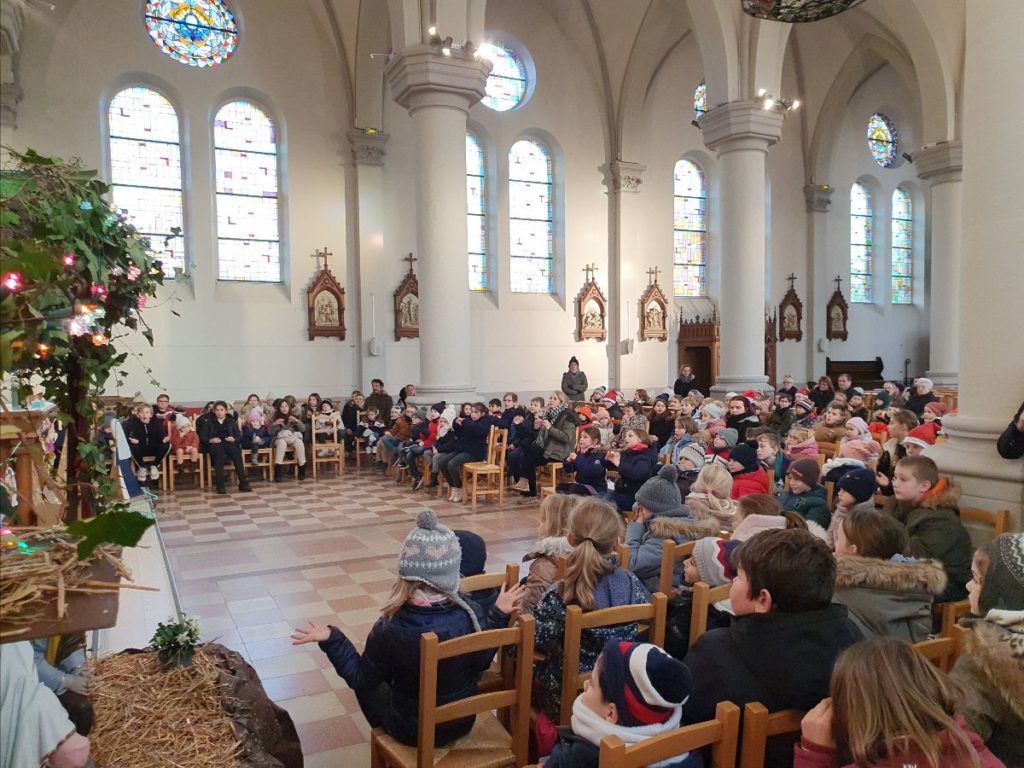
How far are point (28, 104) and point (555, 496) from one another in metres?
12.0

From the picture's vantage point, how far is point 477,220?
50.5 ft

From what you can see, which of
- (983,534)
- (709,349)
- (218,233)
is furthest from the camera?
(709,349)

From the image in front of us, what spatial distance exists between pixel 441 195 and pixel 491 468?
397 centimetres

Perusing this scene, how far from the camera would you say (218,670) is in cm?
287

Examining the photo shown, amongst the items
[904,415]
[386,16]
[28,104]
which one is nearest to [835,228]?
[386,16]

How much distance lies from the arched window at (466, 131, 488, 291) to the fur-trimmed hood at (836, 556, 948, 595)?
13.1 meters

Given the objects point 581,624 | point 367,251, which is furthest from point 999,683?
point 367,251

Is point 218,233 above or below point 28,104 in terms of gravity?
below

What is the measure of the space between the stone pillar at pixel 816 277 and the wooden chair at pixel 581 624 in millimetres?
17583

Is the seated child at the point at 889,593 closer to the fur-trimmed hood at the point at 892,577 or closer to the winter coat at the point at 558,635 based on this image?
the fur-trimmed hood at the point at 892,577

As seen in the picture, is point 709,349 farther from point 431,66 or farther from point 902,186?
point 431,66

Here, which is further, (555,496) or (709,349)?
(709,349)

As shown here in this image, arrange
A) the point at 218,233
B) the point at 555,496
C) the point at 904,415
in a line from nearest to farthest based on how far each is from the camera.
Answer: the point at 555,496, the point at 904,415, the point at 218,233

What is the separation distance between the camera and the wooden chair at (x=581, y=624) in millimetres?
2564
